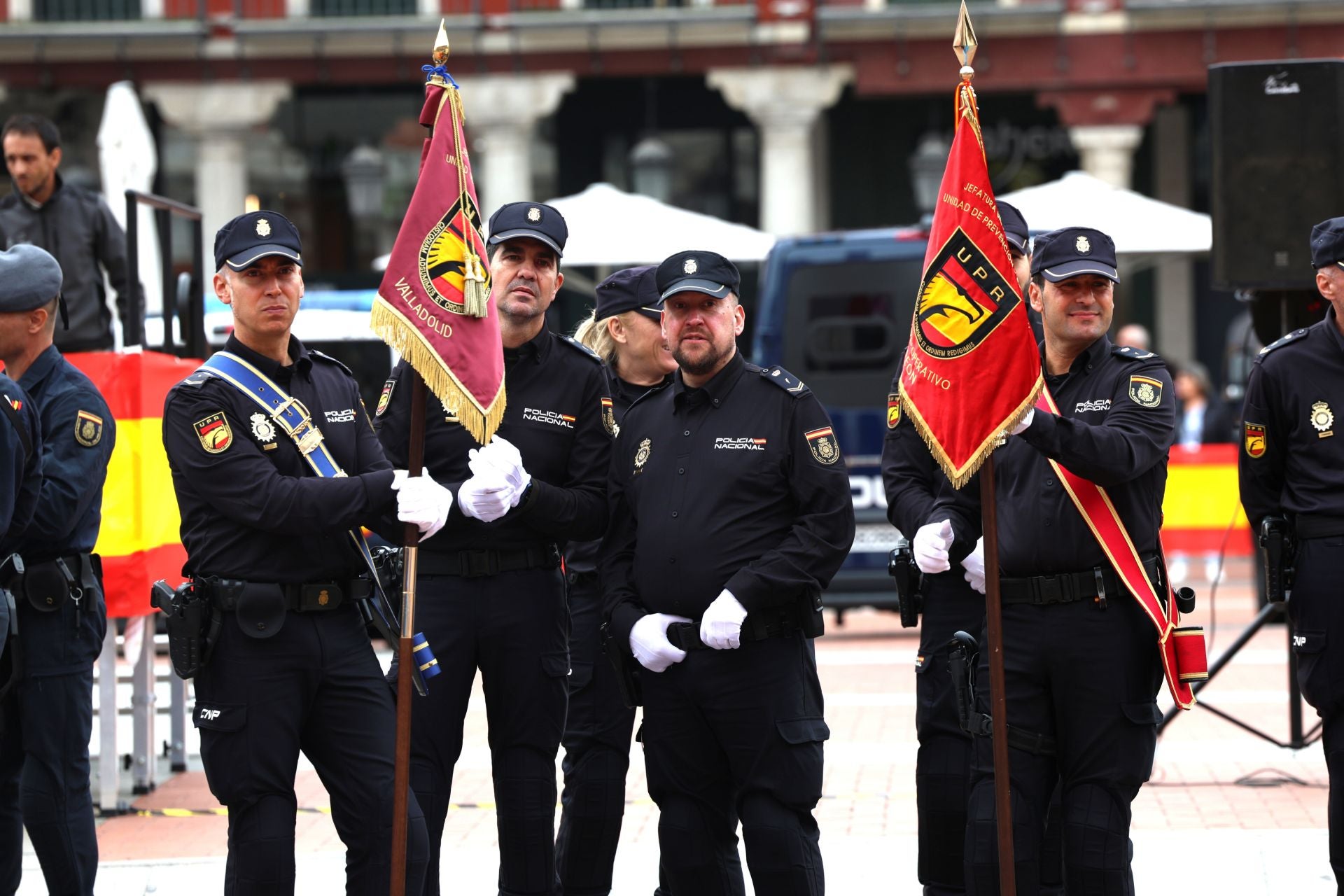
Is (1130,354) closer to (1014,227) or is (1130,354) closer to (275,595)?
(1014,227)

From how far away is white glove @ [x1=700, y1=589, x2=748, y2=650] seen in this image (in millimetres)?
5633

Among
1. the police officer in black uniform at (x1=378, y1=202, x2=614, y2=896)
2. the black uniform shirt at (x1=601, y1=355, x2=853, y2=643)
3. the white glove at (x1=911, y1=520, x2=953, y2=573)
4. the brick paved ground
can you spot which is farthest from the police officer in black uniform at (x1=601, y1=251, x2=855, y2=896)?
the brick paved ground

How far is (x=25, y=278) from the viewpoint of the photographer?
6.44 meters

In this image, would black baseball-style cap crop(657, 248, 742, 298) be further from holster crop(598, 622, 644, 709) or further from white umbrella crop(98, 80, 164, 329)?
white umbrella crop(98, 80, 164, 329)

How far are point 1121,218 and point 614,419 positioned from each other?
8.19m

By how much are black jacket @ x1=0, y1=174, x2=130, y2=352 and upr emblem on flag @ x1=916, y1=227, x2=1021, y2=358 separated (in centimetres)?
492

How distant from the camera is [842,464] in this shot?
589cm

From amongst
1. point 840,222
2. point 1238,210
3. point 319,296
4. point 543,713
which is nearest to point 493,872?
point 543,713

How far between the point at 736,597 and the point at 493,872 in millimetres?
2467

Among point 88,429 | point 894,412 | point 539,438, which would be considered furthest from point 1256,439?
point 88,429

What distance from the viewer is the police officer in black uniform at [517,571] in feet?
20.4

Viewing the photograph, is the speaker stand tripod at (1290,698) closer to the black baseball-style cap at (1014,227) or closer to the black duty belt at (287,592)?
the black baseball-style cap at (1014,227)

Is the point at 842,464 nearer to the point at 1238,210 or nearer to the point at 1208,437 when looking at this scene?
the point at 1238,210

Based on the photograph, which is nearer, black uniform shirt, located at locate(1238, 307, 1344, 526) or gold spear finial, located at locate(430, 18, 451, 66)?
gold spear finial, located at locate(430, 18, 451, 66)
